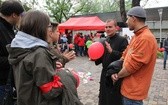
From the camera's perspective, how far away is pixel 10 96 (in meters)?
3.20

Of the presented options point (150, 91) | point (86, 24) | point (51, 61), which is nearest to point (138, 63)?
point (51, 61)

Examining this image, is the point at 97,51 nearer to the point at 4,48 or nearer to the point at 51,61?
the point at 4,48

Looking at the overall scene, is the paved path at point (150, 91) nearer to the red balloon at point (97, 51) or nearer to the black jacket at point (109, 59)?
the black jacket at point (109, 59)

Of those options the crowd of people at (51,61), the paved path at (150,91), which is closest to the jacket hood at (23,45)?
the crowd of people at (51,61)

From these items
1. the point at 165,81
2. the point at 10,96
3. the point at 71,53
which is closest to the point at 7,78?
the point at 10,96

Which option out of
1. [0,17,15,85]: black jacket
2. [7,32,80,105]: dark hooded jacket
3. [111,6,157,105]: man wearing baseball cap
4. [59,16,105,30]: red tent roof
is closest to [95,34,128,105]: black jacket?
[111,6,157,105]: man wearing baseball cap

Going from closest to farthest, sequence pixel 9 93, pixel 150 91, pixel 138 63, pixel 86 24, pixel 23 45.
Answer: pixel 23 45, pixel 9 93, pixel 138 63, pixel 150 91, pixel 86 24

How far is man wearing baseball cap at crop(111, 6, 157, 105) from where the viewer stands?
3428 millimetres

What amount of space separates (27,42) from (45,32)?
0.58ft

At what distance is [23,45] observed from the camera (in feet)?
8.10

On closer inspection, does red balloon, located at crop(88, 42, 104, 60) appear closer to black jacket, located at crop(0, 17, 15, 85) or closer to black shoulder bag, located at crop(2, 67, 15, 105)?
black jacket, located at crop(0, 17, 15, 85)

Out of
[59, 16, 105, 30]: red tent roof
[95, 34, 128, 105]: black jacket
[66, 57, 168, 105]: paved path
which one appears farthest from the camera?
[59, 16, 105, 30]: red tent roof

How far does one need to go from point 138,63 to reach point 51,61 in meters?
1.37

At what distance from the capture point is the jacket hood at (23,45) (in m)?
2.43
